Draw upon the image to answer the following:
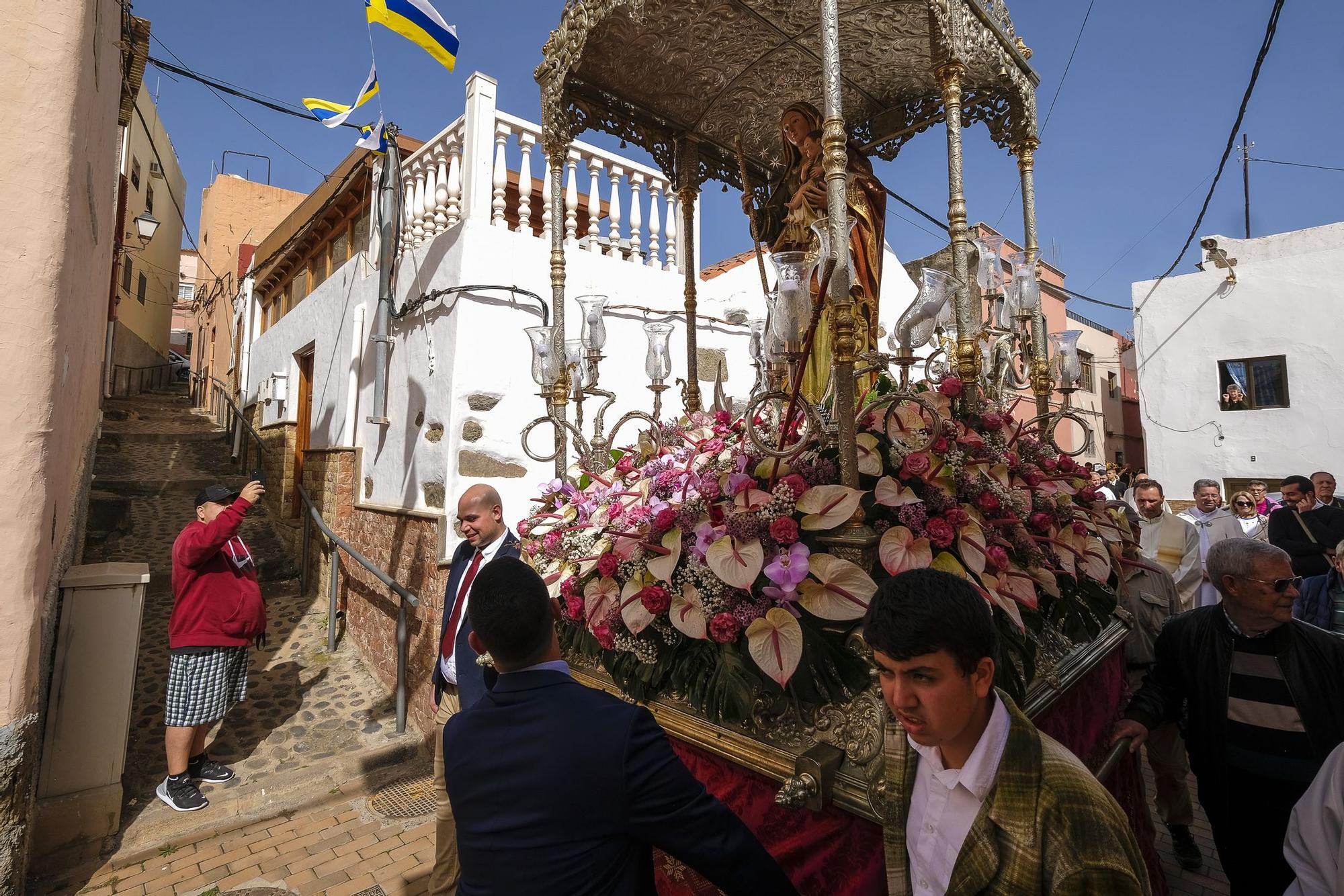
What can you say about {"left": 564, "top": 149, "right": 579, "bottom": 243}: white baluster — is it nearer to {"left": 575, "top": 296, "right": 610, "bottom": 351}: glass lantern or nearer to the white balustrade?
the white balustrade

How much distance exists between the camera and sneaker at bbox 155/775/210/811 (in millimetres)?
3916

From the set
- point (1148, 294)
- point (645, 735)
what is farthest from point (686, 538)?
point (1148, 294)

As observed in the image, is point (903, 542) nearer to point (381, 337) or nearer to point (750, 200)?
point (750, 200)

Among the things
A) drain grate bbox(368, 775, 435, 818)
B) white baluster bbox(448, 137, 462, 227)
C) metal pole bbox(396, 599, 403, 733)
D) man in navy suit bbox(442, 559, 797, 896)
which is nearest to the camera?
man in navy suit bbox(442, 559, 797, 896)

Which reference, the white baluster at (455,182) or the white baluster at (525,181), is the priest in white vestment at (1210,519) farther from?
the white baluster at (455,182)

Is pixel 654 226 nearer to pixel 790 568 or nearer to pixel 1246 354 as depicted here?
pixel 790 568

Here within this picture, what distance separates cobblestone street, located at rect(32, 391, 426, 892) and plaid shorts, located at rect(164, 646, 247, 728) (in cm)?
54

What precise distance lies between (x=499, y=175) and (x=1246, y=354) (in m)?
14.5

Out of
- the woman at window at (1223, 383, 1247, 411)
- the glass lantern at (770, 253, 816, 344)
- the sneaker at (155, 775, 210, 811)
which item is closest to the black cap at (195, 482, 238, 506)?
the sneaker at (155, 775, 210, 811)

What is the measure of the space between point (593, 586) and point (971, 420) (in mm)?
1406

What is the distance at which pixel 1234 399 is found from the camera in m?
12.9

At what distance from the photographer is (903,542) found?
66.6 inches

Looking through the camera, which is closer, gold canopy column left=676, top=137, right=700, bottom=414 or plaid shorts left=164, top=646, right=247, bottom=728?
gold canopy column left=676, top=137, right=700, bottom=414

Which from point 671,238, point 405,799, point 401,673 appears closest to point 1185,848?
point 405,799
